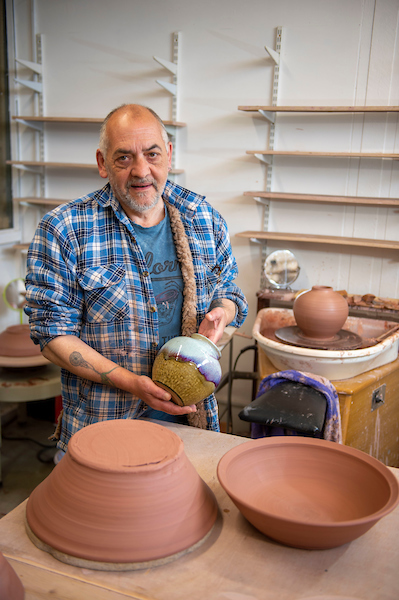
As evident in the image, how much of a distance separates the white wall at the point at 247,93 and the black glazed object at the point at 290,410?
1818 millimetres

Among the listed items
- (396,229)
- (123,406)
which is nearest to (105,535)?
(123,406)

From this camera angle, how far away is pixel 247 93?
3270mm

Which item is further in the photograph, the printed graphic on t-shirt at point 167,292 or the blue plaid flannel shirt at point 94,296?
the printed graphic on t-shirt at point 167,292

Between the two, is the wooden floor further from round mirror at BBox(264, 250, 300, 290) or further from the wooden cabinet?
round mirror at BBox(264, 250, 300, 290)

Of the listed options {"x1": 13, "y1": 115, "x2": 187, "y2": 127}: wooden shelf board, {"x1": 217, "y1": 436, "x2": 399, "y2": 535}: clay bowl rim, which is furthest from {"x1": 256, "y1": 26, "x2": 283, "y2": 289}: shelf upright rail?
{"x1": 217, "y1": 436, "x2": 399, "y2": 535}: clay bowl rim

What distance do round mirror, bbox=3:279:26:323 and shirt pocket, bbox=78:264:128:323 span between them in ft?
7.57

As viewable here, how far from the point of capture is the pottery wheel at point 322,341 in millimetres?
2250

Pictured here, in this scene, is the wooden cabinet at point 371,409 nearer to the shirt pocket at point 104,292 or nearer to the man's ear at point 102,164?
the shirt pocket at point 104,292

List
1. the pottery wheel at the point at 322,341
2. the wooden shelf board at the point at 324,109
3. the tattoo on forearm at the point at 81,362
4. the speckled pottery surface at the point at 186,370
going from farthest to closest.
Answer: the wooden shelf board at the point at 324,109 → the pottery wheel at the point at 322,341 → the tattoo on forearm at the point at 81,362 → the speckled pottery surface at the point at 186,370

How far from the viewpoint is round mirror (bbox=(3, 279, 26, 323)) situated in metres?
3.57

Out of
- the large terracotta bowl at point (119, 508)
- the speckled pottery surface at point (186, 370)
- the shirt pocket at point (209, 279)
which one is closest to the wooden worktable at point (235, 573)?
the large terracotta bowl at point (119, 508)

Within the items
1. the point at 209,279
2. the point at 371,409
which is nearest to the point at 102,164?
the point at 209,279

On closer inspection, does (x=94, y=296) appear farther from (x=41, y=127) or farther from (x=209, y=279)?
(x=41, y=127)

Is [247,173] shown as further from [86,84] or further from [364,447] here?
[364,447]
